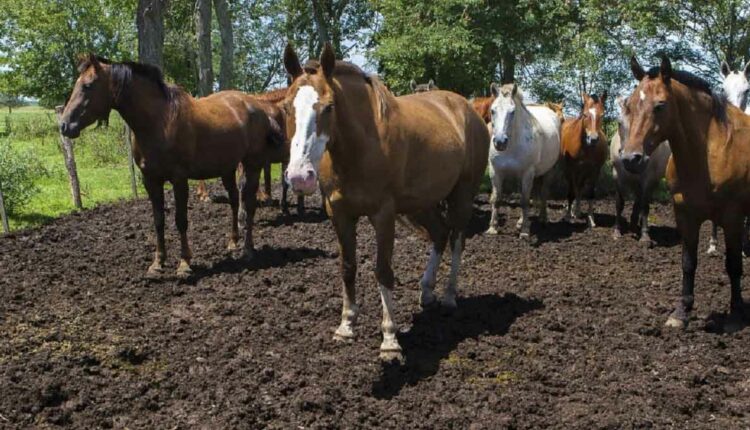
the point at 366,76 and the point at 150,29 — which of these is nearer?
the point at 366,76

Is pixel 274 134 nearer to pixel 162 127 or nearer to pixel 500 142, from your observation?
pixel 162 127

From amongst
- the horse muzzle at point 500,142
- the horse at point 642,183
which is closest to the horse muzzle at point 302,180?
the horse muzzle at point 500,142

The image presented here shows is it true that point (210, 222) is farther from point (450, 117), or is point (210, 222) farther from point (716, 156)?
point (716, 156)

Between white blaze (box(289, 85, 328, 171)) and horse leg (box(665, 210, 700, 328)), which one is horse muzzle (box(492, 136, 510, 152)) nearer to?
horse leg (box(665, 210, 700, 328))

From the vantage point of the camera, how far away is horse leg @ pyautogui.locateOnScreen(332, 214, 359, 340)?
15.4ft

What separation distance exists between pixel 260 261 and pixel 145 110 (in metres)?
2.09

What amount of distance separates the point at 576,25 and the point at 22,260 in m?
12.1

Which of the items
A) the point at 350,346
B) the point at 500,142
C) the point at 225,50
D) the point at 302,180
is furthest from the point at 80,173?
the point at 302,180

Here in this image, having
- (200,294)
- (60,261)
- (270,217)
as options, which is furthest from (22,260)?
(270,217)

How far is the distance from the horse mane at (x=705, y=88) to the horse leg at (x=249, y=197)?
188 inches

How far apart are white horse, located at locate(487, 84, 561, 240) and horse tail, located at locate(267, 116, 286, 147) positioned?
281 cm

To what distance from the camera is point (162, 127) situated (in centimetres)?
682

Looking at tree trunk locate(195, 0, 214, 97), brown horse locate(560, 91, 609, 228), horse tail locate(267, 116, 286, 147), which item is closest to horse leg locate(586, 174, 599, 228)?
brown horse locate(560, 91, 609, 228)

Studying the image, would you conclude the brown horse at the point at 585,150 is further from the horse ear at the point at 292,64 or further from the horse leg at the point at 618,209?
the horse ear at the point at 292,64
